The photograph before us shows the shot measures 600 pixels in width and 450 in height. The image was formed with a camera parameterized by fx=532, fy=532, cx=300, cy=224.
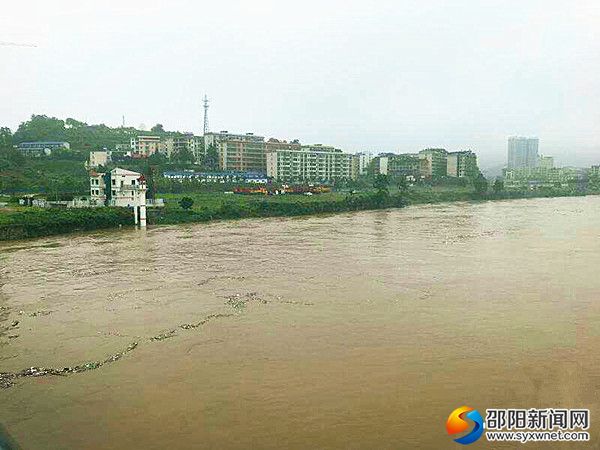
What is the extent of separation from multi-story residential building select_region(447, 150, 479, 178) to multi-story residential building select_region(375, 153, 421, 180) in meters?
4.08

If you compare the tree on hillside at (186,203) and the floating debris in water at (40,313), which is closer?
the floating debris in water at (40,313)

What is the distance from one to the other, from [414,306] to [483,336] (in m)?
1.54

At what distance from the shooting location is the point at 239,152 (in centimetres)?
4697

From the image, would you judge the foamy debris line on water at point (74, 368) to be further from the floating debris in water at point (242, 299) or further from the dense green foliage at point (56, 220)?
the dense green foliage at point (56, 220)

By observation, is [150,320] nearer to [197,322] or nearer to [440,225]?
[197,322]

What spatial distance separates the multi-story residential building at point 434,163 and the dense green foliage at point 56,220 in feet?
147

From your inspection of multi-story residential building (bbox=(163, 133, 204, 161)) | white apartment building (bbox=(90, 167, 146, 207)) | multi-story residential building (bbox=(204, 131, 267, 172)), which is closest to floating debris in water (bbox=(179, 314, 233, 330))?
white apartment building (bbox=(90, 167, 146, 207))

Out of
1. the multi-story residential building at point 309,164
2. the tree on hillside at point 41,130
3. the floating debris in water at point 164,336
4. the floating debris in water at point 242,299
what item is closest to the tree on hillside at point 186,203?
the floating debris in water at point 242,299

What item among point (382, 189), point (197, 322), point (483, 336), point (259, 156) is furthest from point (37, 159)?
point (483, 336)

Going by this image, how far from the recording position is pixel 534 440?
396cm

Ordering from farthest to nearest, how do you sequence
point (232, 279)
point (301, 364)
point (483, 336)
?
point (232, 279) → point (483, 336) → point (301, 364)

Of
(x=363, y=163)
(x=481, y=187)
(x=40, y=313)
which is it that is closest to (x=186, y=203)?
(x=40, y=313)

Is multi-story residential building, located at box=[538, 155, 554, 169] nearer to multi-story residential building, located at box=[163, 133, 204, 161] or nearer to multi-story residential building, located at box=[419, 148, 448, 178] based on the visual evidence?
multi-story residential building, located at box=[419, 148, 448, 178]

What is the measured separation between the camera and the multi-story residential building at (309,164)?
45.3 meters
